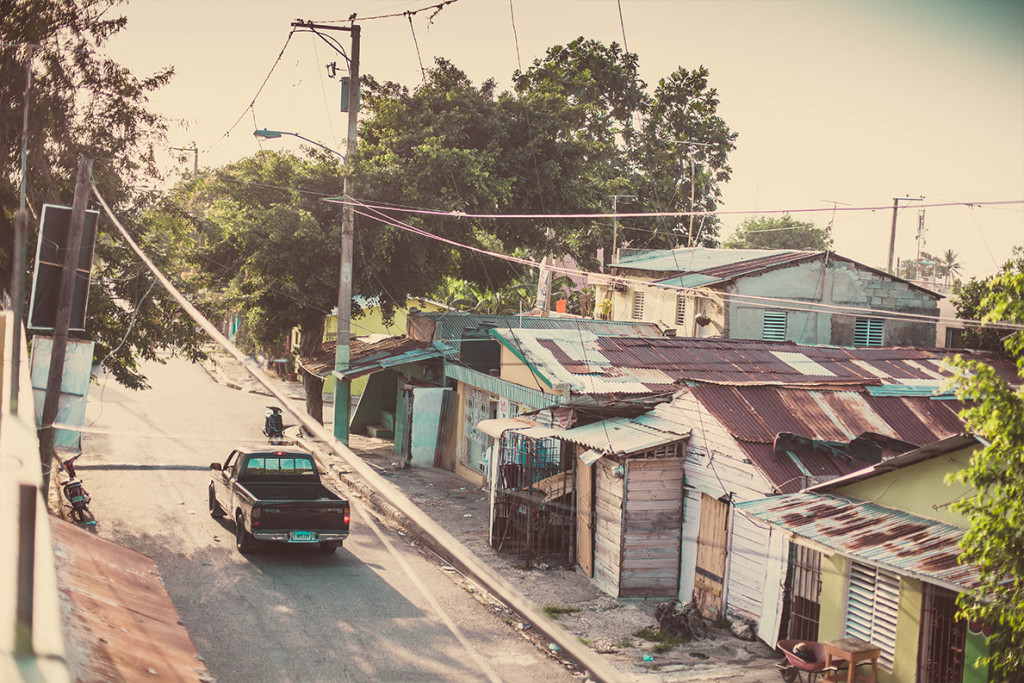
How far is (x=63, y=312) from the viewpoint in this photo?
1370 cm

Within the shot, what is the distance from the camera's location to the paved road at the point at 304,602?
10.8 metres

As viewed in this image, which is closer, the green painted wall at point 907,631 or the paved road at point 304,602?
the green painted wall at point 907,631

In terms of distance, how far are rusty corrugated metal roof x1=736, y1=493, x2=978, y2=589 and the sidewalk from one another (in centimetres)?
209

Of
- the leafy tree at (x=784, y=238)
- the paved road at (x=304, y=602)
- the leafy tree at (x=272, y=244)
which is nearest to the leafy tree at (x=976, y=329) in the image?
the paved road at (x=304, y=602)

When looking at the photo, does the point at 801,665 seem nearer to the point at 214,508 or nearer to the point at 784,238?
the point at 214,508

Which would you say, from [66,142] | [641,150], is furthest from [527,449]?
[641,150]

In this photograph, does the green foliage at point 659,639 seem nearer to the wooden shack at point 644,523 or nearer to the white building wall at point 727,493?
the white building wall at point 727,493

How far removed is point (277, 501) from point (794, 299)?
17.4 metres

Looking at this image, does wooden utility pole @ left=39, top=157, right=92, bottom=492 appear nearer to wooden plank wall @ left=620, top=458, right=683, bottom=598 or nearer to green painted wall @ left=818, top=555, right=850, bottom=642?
wooden plank wall @ left=620, top=458, right=683, bottom=598

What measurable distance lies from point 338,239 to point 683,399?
46.1ft

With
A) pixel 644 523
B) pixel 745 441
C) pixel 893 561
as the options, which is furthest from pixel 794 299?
pixel 893 561

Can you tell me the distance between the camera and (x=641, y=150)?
43875 mm

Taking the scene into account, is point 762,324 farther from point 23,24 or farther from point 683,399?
point 23,24

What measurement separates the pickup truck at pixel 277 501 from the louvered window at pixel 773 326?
49.9ft
